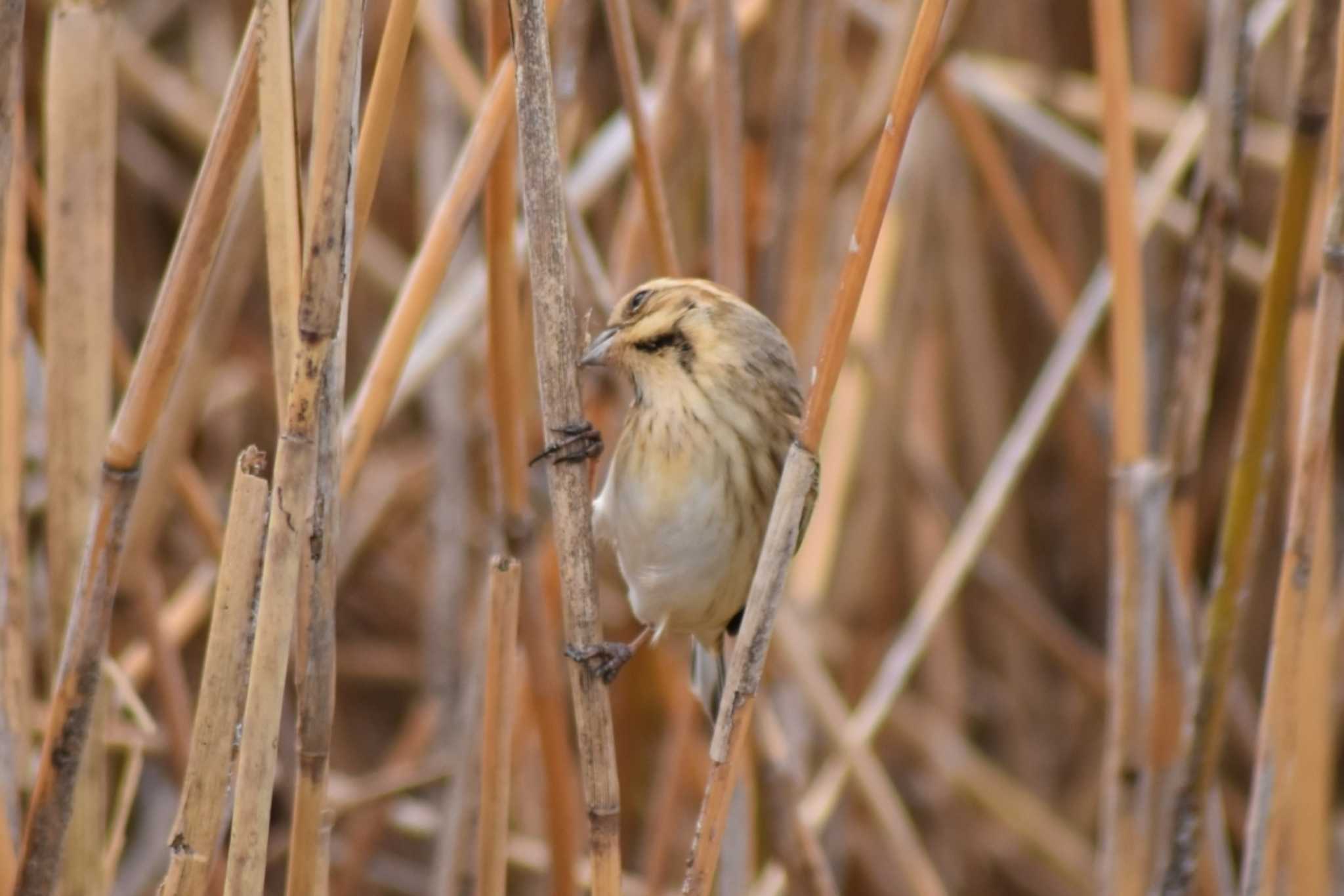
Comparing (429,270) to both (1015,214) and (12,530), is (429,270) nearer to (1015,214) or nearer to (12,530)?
(12,530)

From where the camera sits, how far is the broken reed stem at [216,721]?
47.9 inches

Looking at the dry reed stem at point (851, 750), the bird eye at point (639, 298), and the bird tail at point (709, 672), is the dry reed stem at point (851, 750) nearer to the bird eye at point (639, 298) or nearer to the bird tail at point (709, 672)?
the bird tail at point (709, 672)

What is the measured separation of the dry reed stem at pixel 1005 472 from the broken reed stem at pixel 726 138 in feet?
2.57

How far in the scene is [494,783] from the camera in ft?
4.94

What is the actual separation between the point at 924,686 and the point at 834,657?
24 centimetres

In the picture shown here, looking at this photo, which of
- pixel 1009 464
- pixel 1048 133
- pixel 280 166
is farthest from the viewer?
pixel 1048 133

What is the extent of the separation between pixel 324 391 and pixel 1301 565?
40.0 inches

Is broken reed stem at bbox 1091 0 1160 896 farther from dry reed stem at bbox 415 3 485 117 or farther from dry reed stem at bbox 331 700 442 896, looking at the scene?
dry reed stem at bbox 331 700 442 896

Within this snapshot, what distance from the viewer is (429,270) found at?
58.0 inches

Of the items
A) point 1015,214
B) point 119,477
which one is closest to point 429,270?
point 119,477

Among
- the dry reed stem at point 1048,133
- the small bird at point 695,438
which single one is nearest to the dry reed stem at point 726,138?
the small bird at point 695,438

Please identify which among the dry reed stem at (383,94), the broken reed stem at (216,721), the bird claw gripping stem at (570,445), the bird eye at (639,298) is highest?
the bird eye at (639,298)

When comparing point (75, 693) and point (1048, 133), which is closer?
point (75, 693)

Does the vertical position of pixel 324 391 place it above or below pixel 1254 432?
below
